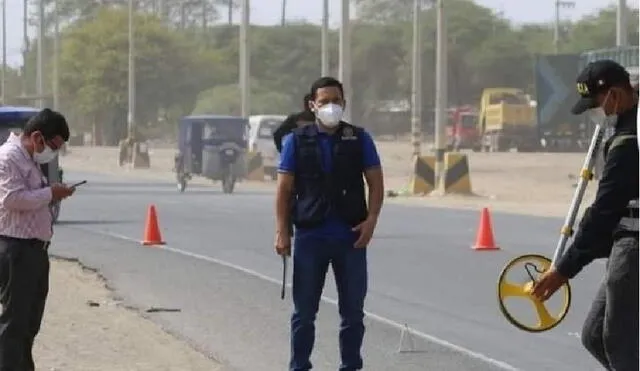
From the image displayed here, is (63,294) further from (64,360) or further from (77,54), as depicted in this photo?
(77,54)

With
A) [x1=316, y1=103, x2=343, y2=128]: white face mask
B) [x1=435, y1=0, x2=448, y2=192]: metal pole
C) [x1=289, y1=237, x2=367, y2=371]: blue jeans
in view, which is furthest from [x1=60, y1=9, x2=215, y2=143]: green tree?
[x1=316, y1=103, x2=343, y2=128]: white face mask

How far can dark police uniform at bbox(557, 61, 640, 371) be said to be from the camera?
7.97 m

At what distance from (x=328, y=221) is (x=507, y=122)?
2815 inches

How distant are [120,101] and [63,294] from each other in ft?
275

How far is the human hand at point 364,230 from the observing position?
10.1 m

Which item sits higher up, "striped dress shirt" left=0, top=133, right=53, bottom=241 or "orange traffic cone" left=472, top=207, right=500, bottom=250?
"striped dress shirt" left=0, top=133, right=53, bottom=241

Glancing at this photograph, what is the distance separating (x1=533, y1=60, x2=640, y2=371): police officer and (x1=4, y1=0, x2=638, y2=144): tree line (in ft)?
297

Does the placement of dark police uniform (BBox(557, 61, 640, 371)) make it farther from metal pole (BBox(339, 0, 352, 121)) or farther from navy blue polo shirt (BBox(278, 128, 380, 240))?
metal pole (BBox(339, 0, 352, 121))

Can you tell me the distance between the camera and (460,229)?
27969mm

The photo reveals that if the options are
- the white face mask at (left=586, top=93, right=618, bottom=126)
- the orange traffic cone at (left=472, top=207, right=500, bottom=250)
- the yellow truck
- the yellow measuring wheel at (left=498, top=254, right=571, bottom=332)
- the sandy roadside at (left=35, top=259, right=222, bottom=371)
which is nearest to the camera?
the white face mask at (left=586, top=93, right=618, bottom=126)

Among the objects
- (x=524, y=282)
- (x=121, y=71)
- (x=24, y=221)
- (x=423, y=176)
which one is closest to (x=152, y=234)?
(x=24, y=221)

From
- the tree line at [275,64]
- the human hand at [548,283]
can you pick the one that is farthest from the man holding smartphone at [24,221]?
the tree line at [275,64]

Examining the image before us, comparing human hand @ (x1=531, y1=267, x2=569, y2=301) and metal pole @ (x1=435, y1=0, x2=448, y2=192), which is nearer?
human hand @ (x1=531, y1=267, x2=569, y2=301)

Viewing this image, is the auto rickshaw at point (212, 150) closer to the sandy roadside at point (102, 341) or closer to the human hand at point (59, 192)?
the sandy roadside at point (102, 341)
